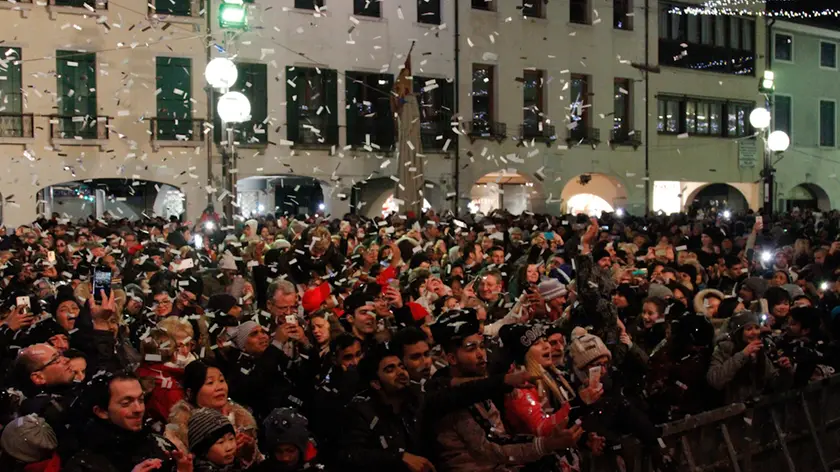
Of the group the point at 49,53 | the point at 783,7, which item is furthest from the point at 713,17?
the point at 49,53

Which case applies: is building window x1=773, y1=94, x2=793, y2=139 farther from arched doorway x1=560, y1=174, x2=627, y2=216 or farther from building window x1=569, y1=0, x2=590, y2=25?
building window x1=569, y1=0, x2=590, y2=25

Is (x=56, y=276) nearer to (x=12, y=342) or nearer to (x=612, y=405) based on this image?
(x=12, y=342)

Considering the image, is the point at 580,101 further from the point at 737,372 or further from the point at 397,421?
the point at 397,421

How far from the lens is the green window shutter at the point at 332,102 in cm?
2338

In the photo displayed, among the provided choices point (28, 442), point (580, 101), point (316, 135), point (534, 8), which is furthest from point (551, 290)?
point (580, 101)

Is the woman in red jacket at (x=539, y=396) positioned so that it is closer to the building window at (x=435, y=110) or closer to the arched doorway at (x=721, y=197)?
the building window at (x=435, y=110)

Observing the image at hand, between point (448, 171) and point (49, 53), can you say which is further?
point (448, 171)

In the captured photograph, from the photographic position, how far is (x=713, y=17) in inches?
1159

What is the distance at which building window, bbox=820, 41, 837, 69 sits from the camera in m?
32.8

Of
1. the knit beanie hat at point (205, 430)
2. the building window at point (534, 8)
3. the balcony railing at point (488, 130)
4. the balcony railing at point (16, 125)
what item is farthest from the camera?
the building window at point (534, 8)

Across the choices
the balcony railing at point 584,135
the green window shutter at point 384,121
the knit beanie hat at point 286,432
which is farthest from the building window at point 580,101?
the knit beanie hat at point 286,432

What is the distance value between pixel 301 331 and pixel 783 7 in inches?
1196

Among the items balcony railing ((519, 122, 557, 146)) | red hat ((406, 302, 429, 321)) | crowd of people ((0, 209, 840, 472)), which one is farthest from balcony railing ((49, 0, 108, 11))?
red hat ((406, 302, 429, 321))

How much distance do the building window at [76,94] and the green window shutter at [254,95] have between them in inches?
133
